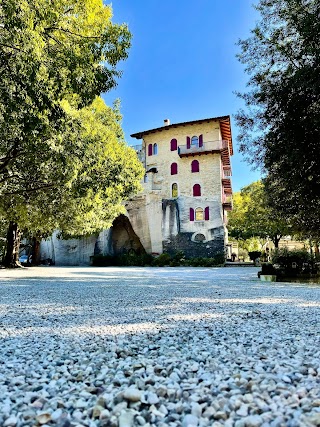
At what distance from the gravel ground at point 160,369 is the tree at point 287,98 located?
18.0 feet

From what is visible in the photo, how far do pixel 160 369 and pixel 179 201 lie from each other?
3081 cm

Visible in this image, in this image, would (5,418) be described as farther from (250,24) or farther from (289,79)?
(250,24)

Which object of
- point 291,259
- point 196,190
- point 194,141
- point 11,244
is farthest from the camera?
point 194,141

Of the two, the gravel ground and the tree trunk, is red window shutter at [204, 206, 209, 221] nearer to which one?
the tree trunk

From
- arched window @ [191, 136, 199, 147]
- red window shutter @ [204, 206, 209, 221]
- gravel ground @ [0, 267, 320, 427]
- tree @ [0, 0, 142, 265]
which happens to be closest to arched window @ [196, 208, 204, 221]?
red window shutter @ [204, 206, 209, 221]

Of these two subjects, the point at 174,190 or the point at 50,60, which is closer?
the point at 50,60

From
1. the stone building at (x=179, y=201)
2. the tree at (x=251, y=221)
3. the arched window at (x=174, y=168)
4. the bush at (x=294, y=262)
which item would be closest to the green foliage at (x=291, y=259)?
the bush at (x=294, y=262)

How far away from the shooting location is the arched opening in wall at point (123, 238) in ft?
118

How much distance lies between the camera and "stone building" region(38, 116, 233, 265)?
3181 cm

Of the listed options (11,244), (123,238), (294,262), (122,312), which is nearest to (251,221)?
(123,238)

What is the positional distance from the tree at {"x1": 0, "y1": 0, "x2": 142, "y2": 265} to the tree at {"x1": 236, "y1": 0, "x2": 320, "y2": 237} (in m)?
4.65

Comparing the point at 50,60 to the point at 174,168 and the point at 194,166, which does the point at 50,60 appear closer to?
the point at 194,166

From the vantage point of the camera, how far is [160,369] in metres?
2.58

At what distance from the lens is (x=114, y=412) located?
1.87 metres
